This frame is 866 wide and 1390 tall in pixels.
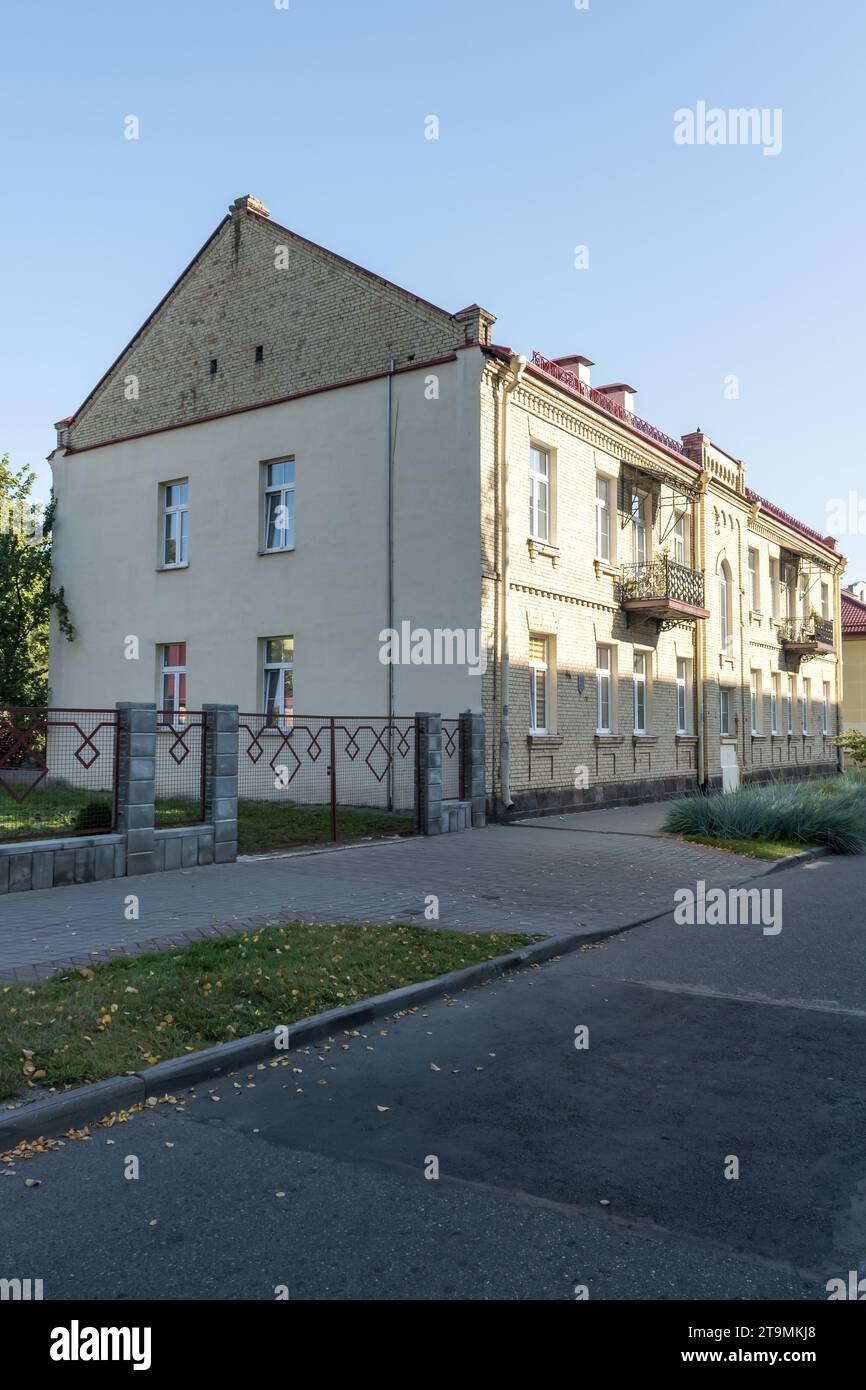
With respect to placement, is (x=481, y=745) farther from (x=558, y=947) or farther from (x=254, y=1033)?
(x=254, y=1033)

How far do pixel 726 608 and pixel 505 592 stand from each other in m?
13.3

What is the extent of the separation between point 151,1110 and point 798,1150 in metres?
2.86

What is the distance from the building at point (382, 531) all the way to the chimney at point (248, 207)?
0.10 metres

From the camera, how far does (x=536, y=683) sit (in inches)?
782

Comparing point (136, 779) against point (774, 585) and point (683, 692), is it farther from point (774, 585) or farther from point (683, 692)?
point (774, 585)

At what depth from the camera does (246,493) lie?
2119 centimetres

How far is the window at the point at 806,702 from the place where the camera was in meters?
36.3

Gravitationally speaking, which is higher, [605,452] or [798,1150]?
[605,452]

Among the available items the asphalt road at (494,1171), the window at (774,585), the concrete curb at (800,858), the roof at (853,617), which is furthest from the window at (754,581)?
the asphalt road at (494,1171)

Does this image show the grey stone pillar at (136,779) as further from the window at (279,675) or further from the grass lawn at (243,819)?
the window at (279,675)

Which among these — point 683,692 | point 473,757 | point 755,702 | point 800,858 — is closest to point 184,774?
point 473,757

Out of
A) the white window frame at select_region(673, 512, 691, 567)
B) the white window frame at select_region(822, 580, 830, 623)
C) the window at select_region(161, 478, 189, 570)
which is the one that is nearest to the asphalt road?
the window at select_region(161, 478, 189, 570)

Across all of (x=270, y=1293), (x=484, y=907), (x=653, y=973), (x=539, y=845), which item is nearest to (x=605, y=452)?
(x=539, y=845)
